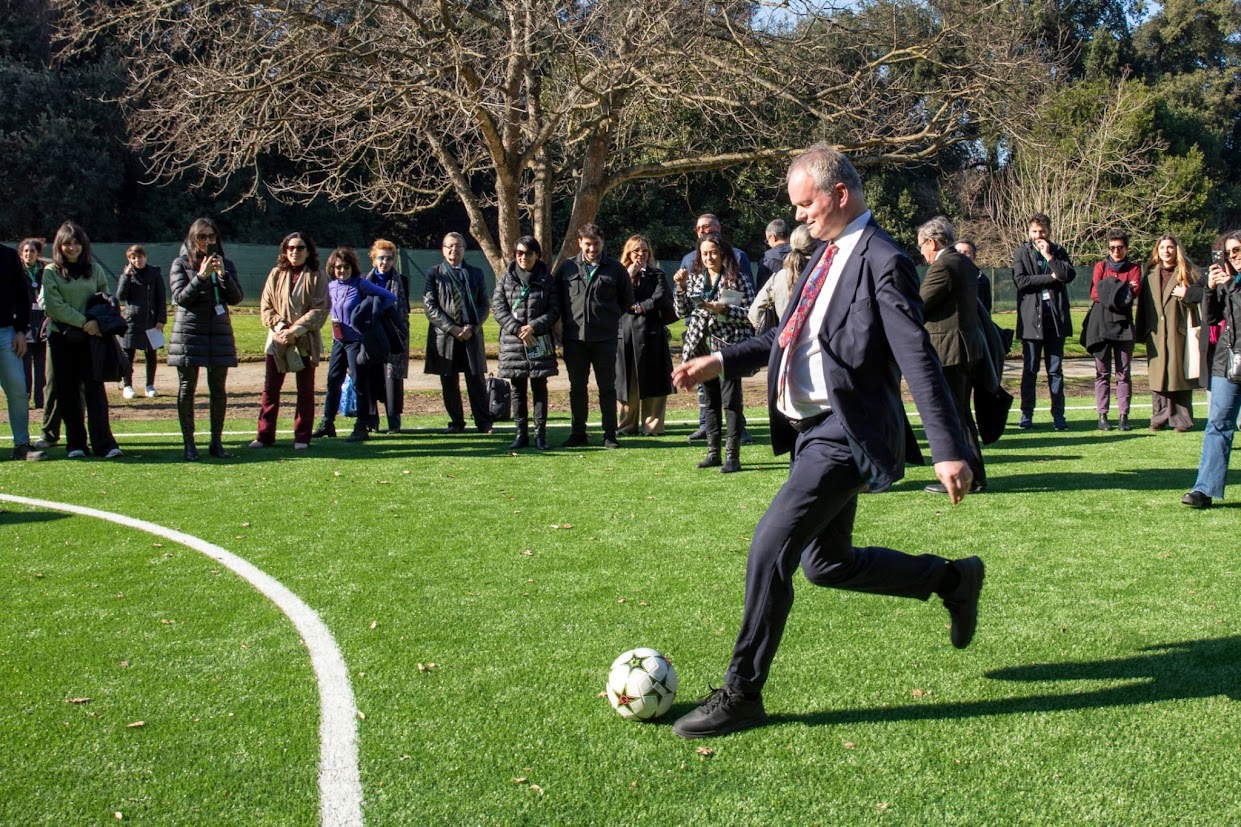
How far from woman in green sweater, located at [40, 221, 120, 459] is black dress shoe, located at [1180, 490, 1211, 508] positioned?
27.8ft

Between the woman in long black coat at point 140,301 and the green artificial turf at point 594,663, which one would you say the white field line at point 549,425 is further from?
the green artificial turf at point 594,663

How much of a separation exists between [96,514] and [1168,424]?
33.5ft

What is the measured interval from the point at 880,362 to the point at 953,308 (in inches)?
189

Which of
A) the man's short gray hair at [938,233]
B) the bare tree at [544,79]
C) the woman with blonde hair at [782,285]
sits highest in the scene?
the bare tree at [544,79]

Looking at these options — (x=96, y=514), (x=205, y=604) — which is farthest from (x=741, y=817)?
(x=96, y=514)

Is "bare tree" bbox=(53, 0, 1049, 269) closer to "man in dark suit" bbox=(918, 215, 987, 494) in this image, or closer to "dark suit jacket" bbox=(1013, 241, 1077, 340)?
"dark suit jacket" bbox=(1013, 241, 1077, 340)

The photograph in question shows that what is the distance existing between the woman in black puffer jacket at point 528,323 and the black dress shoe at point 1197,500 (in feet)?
17.3

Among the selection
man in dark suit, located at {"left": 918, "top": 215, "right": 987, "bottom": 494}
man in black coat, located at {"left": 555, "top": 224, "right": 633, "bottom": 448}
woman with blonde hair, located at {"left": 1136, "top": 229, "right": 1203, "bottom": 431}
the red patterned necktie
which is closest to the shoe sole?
the red patterned necktie

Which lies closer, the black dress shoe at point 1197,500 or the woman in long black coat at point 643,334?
the black dress shoe at point 1197,500

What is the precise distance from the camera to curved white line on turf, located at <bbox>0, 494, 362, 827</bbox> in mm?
3555

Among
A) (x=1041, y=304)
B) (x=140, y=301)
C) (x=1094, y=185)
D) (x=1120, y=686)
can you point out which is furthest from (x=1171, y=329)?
(x=1094, y=185)

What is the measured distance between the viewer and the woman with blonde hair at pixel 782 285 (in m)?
7.71

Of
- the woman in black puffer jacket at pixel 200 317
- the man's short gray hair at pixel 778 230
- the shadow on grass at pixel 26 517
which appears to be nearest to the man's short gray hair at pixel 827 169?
the shadow on grass at pixel 26 517

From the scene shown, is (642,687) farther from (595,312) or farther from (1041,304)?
(1041,304)
